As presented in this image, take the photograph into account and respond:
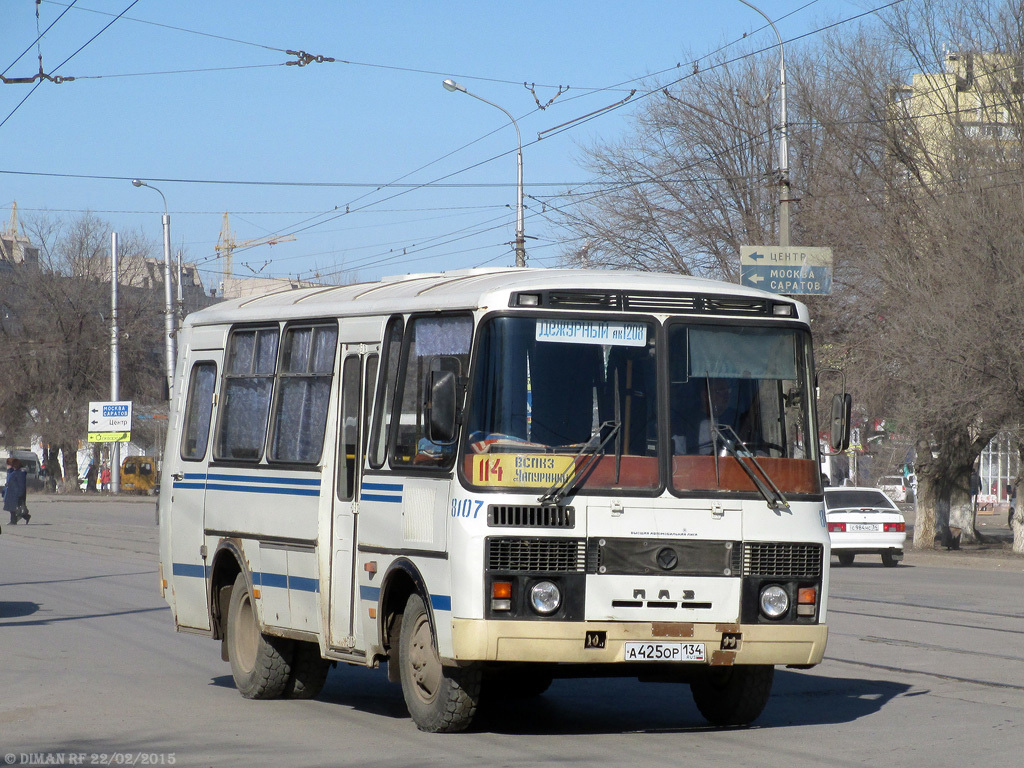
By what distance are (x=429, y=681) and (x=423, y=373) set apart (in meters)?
1.80

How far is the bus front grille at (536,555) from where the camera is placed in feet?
25.3

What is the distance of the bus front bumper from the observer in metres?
7.65

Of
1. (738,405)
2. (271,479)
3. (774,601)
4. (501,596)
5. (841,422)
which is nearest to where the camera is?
(501,596)

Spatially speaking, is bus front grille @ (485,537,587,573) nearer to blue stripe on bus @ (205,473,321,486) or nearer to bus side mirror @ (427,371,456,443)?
bus side mirror @ (427,371,456,443)

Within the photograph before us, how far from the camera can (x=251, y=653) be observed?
33.1 ft

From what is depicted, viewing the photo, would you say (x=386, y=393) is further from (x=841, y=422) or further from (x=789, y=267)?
(x=789, y=267)

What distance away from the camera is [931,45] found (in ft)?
105

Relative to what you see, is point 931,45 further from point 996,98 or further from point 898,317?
point 898,317

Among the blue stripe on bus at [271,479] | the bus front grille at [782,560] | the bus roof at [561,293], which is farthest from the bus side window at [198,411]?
the bus front grille at [782,560]

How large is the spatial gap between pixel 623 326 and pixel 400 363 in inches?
57.3

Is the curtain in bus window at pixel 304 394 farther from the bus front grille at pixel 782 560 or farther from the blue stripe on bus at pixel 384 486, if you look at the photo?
the bus front grille at pixel 782 560

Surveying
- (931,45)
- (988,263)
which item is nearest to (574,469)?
(988,263)

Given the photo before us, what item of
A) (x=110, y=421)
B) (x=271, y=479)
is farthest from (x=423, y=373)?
(x=110, y=421)

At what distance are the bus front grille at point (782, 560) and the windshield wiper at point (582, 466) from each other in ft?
3.23
